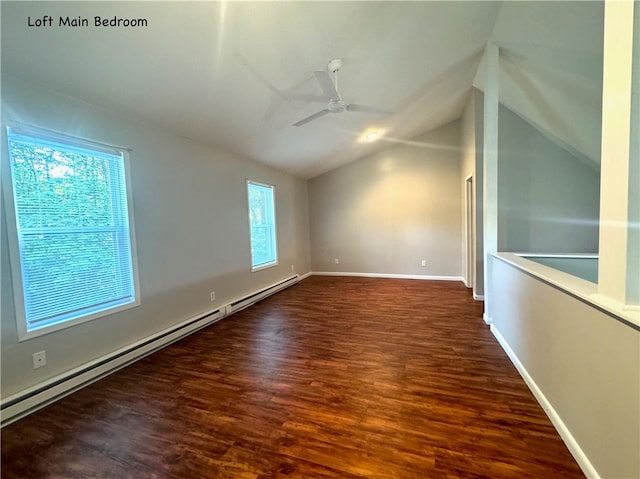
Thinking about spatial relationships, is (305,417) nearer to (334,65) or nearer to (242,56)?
(242,56)

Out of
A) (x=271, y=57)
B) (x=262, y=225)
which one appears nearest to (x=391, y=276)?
(x=262, y=225)

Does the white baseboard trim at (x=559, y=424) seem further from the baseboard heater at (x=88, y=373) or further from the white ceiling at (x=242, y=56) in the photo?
the baseboard heater at (x=88, y=373)

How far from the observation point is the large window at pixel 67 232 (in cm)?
207

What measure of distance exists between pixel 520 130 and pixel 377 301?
3374 mm

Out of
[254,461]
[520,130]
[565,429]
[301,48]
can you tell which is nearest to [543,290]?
[565,429]

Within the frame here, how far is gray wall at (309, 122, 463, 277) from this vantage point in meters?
5.82

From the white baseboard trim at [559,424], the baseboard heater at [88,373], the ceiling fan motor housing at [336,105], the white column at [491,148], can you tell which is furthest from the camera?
the white column at [491,148]

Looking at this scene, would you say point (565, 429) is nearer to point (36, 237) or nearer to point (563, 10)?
point (563, 10)

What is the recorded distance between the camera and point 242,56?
7.77ft

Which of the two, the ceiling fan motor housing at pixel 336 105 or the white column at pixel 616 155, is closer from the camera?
the white column at pixel 616 155

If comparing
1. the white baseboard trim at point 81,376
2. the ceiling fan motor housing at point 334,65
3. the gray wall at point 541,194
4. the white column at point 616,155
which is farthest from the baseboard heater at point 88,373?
the gray wall at point 541,194

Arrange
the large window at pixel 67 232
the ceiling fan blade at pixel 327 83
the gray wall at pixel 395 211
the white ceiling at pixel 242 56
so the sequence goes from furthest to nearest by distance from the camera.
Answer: the gray wall at pixel 395 211
the ceiling fan blade at pixel 327 83
the large window at pixel 67 232
the white ceiling at pixel 242 56

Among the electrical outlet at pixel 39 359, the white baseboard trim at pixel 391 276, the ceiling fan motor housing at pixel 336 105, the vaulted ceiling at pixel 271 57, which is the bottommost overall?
the white baseboard trim at pixel 391 276

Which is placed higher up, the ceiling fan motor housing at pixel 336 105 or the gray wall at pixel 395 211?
the ceiling fan motor housing at pixel 336 105
